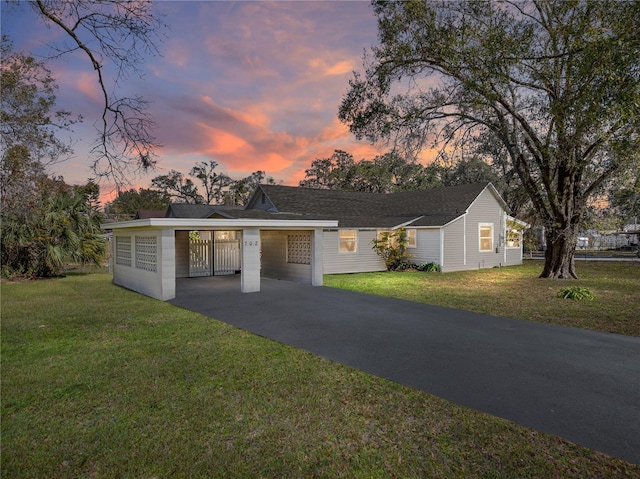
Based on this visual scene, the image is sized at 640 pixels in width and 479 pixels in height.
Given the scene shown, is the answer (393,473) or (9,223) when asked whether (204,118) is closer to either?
(9,223)

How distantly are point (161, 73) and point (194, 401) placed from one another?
630 centimetres

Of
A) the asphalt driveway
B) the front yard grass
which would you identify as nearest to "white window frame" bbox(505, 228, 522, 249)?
the front yard grass

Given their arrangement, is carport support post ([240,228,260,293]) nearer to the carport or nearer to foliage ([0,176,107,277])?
the carport

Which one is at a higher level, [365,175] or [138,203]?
[365,175]

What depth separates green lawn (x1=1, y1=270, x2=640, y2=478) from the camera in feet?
9.91

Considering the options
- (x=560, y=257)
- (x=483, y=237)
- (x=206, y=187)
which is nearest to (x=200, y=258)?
(x=483, y=237)

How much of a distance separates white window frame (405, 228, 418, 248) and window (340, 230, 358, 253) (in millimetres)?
3299

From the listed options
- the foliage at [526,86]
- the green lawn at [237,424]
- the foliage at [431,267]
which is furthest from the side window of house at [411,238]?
the green lawn at [237,424]

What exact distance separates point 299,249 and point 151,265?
5804mm

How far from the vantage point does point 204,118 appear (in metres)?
14.8

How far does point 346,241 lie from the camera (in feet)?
64.2

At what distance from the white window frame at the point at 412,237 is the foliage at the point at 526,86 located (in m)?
5.75

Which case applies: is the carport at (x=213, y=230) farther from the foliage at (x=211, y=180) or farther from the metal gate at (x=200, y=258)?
the foliage at (x=211, y=180)

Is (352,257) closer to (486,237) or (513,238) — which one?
(486,237)
